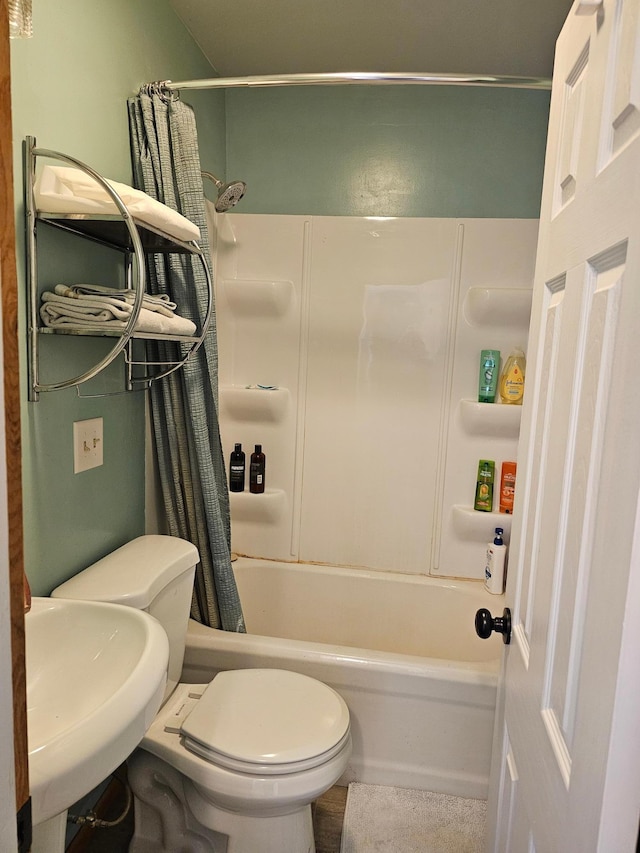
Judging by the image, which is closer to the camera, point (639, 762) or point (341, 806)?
point (639, 762)

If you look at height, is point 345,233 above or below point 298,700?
above

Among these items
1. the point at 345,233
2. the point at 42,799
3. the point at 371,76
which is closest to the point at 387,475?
the point at 345,233

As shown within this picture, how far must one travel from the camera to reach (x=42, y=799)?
0.78 metres

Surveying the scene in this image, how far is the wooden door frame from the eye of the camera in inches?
19.6

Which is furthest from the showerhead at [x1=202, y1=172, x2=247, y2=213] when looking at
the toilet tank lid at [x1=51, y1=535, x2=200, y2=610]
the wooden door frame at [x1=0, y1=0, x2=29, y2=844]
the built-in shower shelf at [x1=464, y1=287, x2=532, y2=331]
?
the wooden door frame at [x1=0, y1=0, x2=29, y2=844]

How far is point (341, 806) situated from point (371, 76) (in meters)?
2.20

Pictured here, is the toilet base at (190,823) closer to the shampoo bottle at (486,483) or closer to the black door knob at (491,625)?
the black door knob at (491,625)

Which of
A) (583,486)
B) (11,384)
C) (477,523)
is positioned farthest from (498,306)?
(11,384)

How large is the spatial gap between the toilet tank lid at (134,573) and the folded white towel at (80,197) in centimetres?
88

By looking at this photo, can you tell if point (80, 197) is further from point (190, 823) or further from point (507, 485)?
point (507, 485)

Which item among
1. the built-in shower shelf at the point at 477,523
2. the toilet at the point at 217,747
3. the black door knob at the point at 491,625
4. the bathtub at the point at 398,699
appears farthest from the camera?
the built-in shower shelf at the point at 477,523

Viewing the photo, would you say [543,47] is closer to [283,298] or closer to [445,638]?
[283,298]

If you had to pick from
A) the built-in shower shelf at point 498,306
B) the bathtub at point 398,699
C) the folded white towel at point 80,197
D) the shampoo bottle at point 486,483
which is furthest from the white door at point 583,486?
the shampoo bottle at point 486,483

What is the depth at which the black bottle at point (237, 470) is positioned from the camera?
2.60 m
